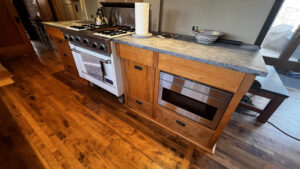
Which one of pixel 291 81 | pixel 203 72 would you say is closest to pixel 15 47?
pixel 203 72

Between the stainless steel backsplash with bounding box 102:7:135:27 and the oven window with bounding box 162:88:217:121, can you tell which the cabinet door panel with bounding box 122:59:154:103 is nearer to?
the oven window with bounding box 162:88:217:121

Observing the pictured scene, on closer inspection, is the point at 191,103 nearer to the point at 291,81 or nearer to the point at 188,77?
the point at 188,77

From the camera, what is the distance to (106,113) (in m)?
1.62

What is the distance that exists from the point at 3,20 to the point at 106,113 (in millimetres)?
3438

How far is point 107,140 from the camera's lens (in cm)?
130

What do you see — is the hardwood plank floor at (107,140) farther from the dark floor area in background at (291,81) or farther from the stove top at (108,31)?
the dark floor area in background at (291,81)

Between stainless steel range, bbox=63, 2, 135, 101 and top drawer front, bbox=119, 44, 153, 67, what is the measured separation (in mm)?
135

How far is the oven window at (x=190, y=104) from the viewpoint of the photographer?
3.42 ft

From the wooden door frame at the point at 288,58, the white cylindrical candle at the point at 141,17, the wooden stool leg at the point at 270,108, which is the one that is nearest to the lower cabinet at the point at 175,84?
the white cylindrical candle at the point at 141,17

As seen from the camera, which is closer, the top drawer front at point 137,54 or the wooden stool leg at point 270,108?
the top drawer front at point 137,54

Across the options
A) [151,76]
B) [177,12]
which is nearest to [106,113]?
[151,76]

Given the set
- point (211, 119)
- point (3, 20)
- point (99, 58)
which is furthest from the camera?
point (3, 20)

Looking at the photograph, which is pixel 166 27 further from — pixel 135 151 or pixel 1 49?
pixel 1 49

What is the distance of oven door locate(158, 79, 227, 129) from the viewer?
0.98 metres
